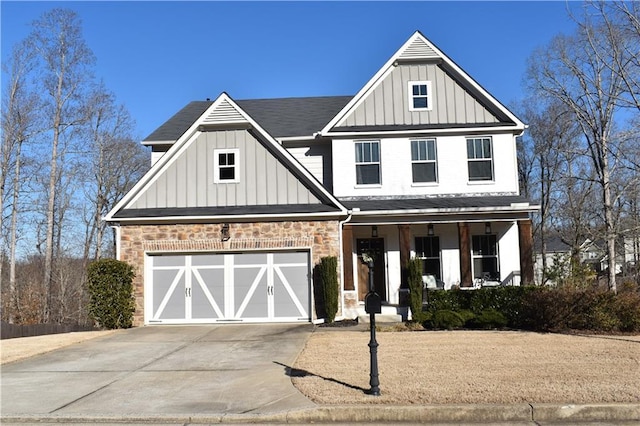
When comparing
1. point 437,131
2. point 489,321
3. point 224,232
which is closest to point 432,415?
point 489,321

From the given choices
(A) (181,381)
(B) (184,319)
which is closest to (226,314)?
(B) (184,319)

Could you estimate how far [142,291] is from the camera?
16.7m

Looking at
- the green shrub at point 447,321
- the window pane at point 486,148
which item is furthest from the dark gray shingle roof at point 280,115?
the green shrub at point 447,321

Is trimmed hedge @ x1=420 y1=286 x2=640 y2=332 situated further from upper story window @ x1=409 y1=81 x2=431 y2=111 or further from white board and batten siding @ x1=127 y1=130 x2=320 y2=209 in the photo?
upper story window @ x1=409 y1=81 x2=431 y2=111

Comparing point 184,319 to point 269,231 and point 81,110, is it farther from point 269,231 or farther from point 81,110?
point 81,110

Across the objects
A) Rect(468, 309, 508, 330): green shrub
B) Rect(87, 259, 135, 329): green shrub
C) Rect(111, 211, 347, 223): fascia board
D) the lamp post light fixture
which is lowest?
Rect(468, 309, 508, 330): green shrub

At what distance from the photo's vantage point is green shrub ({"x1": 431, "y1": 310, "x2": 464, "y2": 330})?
14.7 meters

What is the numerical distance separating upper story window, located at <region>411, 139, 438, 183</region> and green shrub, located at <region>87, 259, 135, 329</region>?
10071 millimetres

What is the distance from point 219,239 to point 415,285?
5.94 meters

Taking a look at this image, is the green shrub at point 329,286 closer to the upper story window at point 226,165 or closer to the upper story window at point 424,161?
the upper story window at point 226,165

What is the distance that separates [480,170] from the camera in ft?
63.6

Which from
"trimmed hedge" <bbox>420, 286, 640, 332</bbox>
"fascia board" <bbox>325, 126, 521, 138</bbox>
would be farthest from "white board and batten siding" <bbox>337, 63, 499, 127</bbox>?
"trimmed hedge" <bbox>420, 286, 640, 332</bbox>

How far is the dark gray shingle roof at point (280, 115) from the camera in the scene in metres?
21.1

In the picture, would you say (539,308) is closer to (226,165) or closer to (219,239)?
(219,239)
